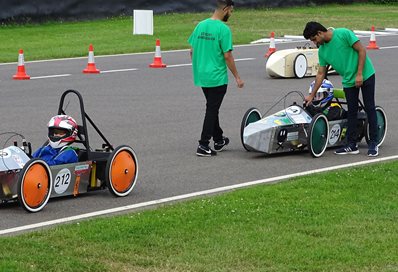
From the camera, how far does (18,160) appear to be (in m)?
9.84

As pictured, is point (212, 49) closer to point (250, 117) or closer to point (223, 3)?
point (223, 3)

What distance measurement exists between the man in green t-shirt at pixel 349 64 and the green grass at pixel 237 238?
2.62m

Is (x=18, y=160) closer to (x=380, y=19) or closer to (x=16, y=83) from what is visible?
(x=16, y=83)

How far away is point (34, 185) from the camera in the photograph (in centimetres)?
959

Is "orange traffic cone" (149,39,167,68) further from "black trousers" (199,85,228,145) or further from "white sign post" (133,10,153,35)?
"black trousers" (199,85,228,145)

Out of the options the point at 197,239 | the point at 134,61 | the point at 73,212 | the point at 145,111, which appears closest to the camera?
the point at 197,239

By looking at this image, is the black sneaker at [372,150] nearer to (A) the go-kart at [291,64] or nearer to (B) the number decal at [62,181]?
(B) the number decal at [62,181]

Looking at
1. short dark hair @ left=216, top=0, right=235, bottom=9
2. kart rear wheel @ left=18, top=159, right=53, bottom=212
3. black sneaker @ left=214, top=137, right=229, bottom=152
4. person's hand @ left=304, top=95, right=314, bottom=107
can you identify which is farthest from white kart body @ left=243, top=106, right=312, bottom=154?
kart rear wheel @ left=18, top=159, right=53, bottom=212

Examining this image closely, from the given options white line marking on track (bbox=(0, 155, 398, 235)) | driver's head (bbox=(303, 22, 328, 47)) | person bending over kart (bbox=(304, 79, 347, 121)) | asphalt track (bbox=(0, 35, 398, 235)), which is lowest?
asphalt track (bbox=(0, 35, 398, 235))

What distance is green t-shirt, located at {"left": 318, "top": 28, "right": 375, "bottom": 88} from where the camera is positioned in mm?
12711

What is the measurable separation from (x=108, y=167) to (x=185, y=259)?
104 inches

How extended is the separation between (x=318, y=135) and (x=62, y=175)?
3854 millimetres

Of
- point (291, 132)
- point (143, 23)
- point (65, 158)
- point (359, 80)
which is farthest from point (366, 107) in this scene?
point (143, 23)

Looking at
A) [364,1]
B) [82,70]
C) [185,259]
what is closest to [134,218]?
[185,259]
